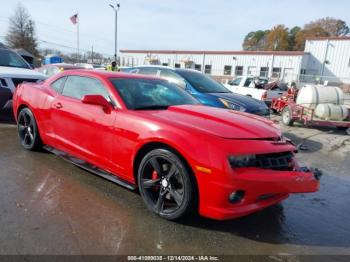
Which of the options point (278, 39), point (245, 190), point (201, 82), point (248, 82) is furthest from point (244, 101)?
point (278, 39)

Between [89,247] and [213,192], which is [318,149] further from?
[89,247]

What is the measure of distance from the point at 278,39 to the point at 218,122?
232ft

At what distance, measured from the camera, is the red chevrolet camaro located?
302 centimetres

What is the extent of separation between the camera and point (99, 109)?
13.2ft

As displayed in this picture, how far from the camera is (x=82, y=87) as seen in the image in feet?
15.0

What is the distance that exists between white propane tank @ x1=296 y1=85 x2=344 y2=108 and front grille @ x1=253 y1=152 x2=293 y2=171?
792 cm

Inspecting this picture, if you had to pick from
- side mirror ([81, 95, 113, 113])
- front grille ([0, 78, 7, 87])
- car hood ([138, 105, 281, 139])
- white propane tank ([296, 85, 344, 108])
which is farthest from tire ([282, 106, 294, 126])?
front grille ([0, 78, 7, 87])

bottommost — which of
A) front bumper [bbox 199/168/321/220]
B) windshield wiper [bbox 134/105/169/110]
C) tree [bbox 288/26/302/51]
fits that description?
front bumper [bbox 199/168/321/220]

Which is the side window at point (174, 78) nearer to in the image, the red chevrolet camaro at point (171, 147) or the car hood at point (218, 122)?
the red chevrolet camaro at point (171, 147)

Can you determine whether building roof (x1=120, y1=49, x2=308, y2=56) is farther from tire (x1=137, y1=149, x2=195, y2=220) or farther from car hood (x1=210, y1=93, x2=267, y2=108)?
tire (x1=137, y1=149, x2=195, y2=220)

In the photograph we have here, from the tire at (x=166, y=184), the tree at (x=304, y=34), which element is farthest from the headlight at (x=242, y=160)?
the tree at (x=304, y=34)

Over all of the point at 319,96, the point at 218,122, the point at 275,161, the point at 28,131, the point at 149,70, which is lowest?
the point at 28,131

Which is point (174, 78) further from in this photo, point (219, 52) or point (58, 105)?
point (219, 52)

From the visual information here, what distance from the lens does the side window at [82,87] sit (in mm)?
4256
